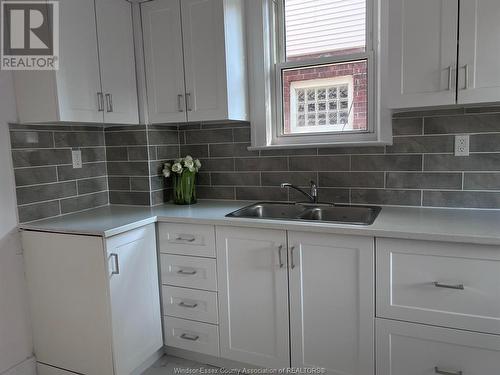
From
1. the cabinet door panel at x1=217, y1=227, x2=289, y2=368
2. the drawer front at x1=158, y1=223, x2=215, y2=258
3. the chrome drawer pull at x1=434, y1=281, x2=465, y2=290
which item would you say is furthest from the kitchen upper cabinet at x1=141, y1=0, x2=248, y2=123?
the chrome drawer pull at x1=434, y1=281, x2=465, y2=290

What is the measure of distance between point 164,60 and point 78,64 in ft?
1.72

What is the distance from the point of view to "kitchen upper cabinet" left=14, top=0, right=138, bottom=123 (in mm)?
1904

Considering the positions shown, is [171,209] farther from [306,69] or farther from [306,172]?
[306,69]

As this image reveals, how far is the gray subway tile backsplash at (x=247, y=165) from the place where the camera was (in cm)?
200

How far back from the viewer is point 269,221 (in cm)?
189

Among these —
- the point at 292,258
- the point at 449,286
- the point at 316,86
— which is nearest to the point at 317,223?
the point at 292,258

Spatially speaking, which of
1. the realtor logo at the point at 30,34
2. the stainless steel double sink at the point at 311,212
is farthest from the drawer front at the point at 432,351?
the realtor logo at the point at 30,34

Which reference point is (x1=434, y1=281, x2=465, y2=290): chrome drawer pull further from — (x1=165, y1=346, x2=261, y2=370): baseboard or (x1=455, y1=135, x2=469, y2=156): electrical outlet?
(x1=165, y1=346, x2=261, y2=370): baseboard

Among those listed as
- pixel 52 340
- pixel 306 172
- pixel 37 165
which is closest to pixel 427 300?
pixel 306 172

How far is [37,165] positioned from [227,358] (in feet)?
5.00

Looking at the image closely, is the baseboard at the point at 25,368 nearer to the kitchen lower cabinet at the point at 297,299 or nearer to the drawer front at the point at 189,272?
the drawer front at the point at 189,272

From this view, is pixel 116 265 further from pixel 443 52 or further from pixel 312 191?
pixel 443 52

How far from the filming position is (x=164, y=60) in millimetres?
2324

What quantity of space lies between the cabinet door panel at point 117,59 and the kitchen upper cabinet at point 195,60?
0.32 ft
